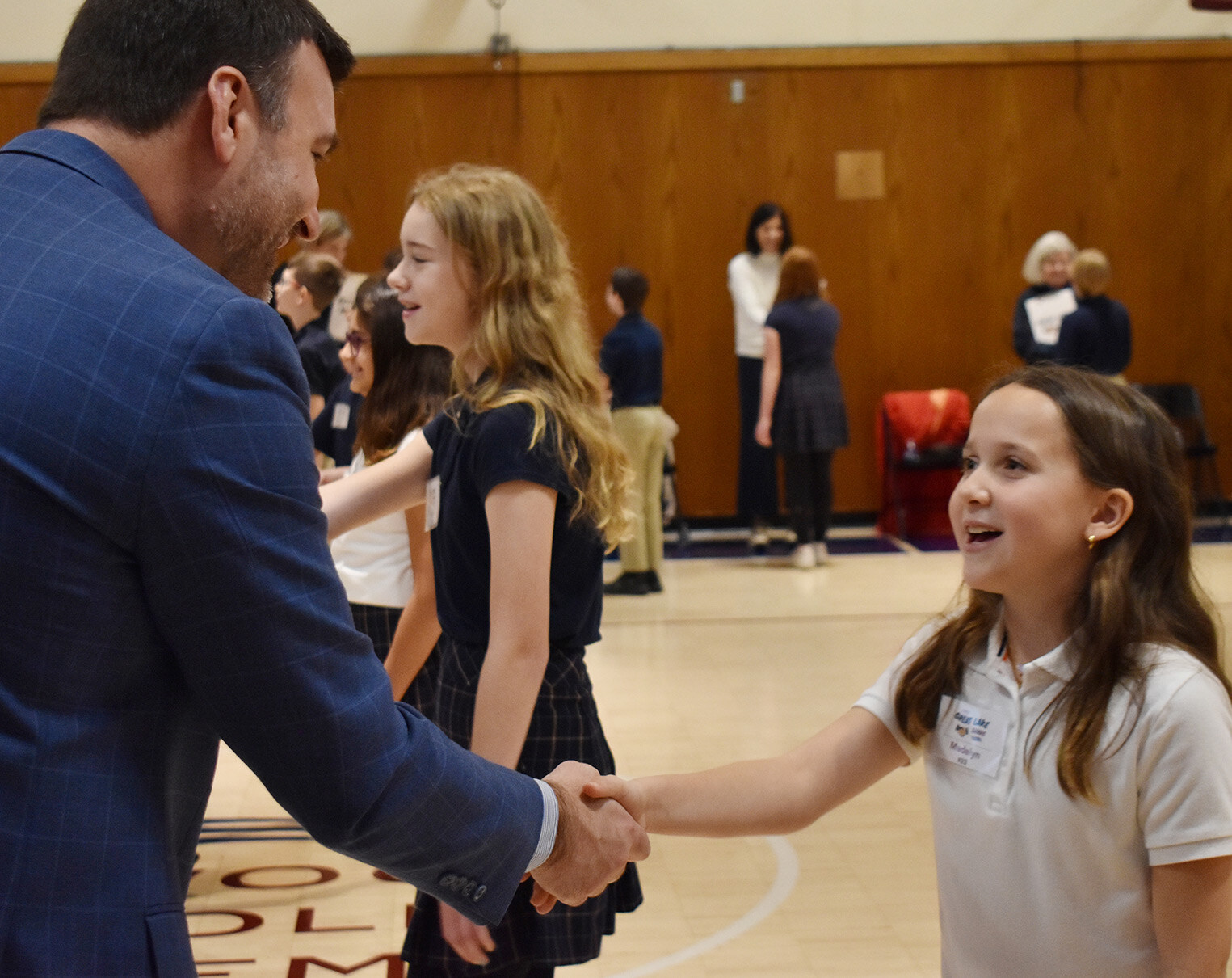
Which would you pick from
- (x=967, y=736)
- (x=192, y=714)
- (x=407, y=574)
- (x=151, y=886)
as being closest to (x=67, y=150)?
(x=192, y=714)

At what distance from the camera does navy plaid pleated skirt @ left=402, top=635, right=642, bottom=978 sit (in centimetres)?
214

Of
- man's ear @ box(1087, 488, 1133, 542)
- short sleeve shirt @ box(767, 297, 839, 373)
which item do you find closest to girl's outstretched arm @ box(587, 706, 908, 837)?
man's ear @ box(1087, 488, 1133, 542)

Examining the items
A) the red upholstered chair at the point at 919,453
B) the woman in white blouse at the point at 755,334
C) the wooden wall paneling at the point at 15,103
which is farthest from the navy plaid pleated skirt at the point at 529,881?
the wooden wall paneling at the point at 15,103

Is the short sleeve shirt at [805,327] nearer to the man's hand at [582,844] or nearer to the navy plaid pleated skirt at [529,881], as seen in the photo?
the navy plaid pleated skirt at [529,881]

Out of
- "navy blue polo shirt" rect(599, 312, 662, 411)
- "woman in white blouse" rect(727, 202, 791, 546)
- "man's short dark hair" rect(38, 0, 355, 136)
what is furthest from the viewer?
"woman in white blouse" rect(727, 202, 791, 546)

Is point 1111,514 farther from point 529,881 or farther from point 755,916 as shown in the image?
point 755,916

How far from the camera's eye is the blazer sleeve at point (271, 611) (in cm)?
114

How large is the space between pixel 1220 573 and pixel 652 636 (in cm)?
350

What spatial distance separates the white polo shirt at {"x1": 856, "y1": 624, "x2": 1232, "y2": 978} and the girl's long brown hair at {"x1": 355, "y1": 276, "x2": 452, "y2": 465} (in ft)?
5.29

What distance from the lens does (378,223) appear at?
393 inches

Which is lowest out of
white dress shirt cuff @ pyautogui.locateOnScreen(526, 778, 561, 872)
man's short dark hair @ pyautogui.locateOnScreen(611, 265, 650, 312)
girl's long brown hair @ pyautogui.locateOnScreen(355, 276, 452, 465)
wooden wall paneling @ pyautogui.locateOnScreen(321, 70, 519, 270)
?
white dress shirt cuff @ pyautogui.locateOnScreen(526, 778, 561, 872)

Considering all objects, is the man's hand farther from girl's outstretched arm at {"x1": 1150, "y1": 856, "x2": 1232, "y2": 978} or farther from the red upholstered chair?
the red upholstered chair

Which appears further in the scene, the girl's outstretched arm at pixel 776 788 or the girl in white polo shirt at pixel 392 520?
the girl in white polo shirt at pixel 392 520

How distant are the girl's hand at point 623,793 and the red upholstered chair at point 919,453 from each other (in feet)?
26.0
